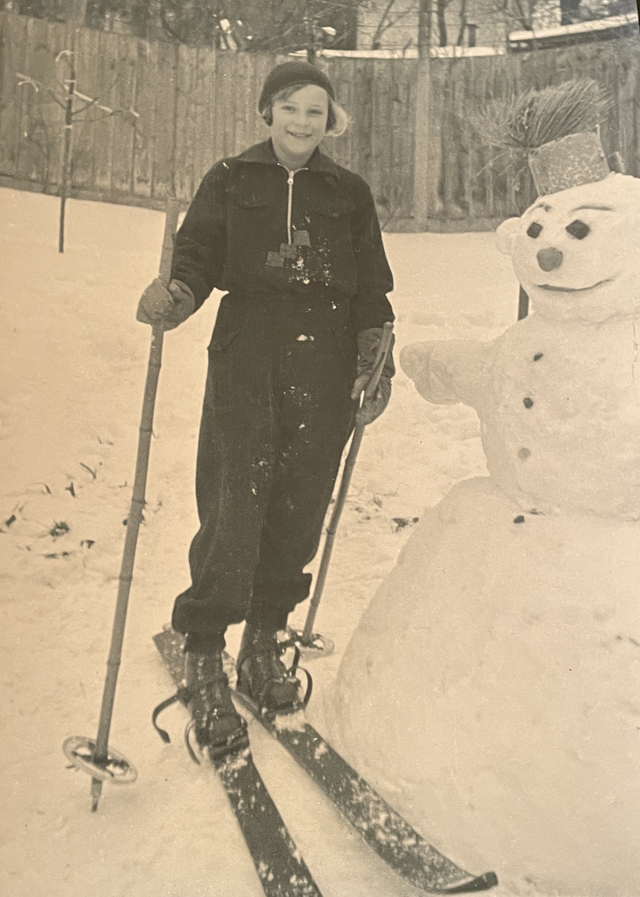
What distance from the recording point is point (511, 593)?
151 cm

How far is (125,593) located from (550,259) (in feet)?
3.64

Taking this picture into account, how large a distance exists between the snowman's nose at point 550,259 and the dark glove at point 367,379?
14.5 inches

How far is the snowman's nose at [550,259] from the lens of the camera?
1.62m

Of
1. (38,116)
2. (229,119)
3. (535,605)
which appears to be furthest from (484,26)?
(535,605)

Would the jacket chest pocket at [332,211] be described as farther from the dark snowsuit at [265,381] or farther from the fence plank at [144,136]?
the fence plank at [144,136]

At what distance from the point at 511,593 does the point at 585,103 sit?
110 centimetres

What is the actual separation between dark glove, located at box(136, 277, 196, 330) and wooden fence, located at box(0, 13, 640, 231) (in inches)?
8.5

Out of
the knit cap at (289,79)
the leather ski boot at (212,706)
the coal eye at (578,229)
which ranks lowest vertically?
the leather ski boot at (212,706)

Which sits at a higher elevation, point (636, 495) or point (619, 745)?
point (636, 495)

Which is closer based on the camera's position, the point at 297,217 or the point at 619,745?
the point at 619,745

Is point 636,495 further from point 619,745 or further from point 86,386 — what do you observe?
point 86,386

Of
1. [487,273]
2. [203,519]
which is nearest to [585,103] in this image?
[487,273]

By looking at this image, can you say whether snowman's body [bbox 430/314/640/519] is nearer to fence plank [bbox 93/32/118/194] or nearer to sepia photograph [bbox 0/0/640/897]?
sepia photograph [bbox 0/0/640/897]

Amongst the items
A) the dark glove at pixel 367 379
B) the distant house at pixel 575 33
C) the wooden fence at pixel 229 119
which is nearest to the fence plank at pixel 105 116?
the wooden fence at pixel 229 119
